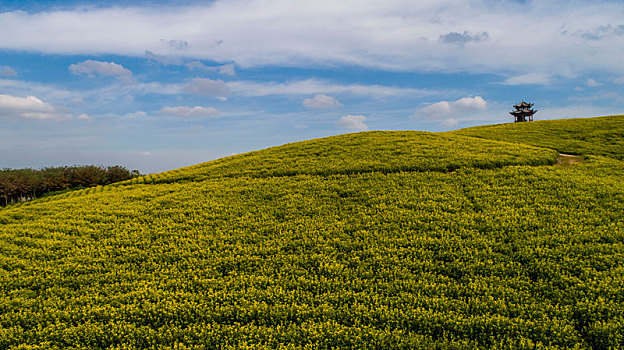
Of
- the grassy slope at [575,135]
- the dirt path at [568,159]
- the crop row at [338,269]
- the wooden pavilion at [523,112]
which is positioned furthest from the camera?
the wooden pavilion at [523,112]

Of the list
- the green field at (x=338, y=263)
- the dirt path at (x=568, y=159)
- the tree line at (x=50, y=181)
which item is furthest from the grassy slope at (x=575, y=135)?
the tree line at (x=50, y=181)

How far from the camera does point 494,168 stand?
19.0 meters

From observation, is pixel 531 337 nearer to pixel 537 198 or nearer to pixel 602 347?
pixel 602 347

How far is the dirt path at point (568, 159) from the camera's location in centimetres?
2108

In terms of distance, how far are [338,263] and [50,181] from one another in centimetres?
7189

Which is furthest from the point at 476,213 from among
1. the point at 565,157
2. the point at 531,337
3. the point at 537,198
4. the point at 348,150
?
the point at 565,157

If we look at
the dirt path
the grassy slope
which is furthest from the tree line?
the dirt path

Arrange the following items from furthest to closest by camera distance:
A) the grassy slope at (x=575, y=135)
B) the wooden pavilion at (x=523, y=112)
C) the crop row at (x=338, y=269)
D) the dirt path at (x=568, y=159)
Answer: the wooden pavilion at (x=523, y=112) < the grassy slope at (x=575, y=135) < the dirt path at (x=568, y=159) < the crop row at (x=338, y=269)

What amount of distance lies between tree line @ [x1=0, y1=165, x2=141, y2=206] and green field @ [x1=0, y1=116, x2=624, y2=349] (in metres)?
50.3

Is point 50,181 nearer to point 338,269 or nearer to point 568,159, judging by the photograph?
point 338,269

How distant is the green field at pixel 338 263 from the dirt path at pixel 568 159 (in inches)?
60.0

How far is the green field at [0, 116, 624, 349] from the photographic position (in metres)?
8.00

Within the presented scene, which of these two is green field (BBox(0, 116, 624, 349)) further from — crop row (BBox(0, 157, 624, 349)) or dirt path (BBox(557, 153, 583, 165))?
dirt path (BBox(557, 153, 583, 165))

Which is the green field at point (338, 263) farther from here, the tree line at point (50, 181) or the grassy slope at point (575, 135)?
the tree line at point (50, 181)
